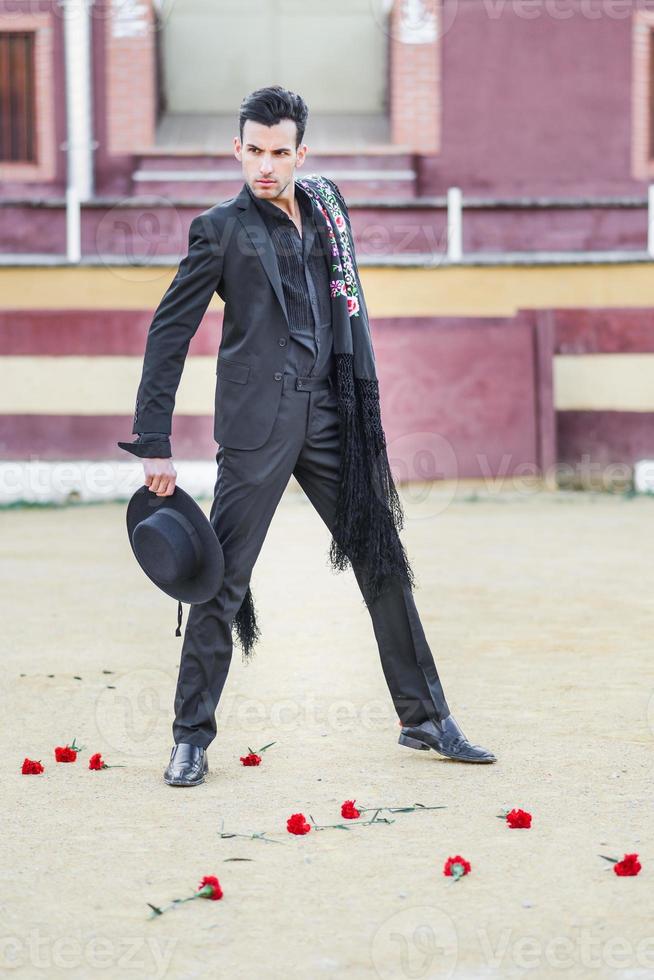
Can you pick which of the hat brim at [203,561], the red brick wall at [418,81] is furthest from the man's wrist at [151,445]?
the red brick wall at [418,81]

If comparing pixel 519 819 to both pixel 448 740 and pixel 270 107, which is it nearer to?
pixel 448 740

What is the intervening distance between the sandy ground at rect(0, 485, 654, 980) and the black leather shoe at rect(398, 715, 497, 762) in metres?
0.04

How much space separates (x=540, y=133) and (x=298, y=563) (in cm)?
800

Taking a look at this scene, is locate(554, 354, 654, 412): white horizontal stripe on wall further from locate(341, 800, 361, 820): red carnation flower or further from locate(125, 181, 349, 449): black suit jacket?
locate(341, 800, 361, 820): red carnation flower

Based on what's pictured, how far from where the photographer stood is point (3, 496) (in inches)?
575

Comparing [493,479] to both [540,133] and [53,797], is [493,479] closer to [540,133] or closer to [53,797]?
[540,133]

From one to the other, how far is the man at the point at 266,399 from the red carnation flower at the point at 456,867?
1070 millimetres

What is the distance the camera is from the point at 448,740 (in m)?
4.61

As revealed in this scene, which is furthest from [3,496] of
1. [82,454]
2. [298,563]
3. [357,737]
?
[357,737]

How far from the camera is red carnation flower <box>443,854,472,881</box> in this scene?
11.6ft

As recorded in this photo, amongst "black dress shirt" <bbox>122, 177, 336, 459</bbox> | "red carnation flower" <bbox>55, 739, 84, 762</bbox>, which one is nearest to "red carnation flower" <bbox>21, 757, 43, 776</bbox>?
"red carnation flower" <bbox>55, 739, 84, 762</bbox>

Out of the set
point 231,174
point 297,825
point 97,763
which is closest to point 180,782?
point 97,763

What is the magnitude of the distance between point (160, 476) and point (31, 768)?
3.15ft

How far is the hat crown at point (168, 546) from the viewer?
4289 mm
